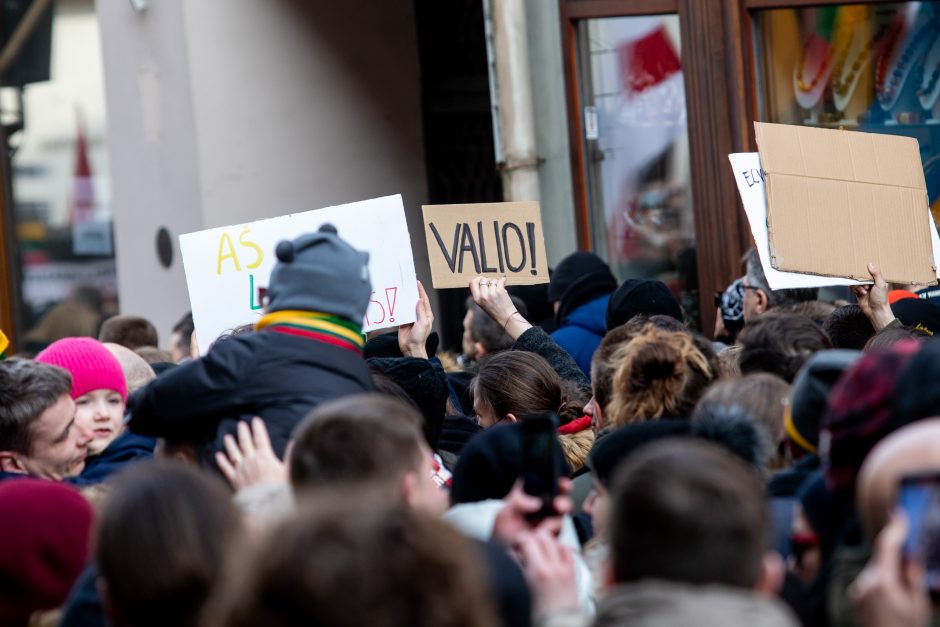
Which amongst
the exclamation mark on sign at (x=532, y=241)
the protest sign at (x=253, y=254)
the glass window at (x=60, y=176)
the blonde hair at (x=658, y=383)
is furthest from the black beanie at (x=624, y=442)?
the glass window at (x=60, y=176)

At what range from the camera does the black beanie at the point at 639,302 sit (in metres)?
5.72

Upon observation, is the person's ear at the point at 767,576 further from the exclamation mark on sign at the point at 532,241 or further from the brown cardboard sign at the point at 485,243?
the exclamation mark on sign at the point at 532,241

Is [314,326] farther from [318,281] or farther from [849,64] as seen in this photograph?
[849,64]

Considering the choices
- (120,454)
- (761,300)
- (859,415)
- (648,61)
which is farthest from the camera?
(648,61)

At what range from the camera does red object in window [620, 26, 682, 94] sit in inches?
309

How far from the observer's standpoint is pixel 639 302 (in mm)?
5715

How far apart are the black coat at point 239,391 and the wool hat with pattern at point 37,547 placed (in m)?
0.45

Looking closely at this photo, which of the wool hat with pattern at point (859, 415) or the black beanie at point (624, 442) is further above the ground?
the wool hat with pattern at point (859, 415)

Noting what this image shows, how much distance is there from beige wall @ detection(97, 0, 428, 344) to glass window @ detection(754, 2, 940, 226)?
3.23 m

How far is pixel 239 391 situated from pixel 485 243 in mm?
2441

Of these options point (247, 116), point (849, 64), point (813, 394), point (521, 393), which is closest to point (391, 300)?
point (521, 393)

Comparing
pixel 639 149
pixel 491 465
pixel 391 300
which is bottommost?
pixel 491 465

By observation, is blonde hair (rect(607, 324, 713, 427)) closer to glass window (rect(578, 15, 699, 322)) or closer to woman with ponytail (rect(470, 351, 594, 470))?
woman with ponytail (rect(470, 351, 594, 470))

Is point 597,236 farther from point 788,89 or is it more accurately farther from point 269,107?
point 269,107
